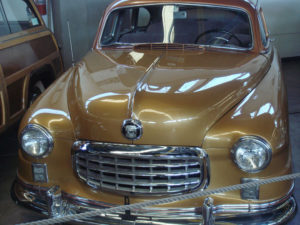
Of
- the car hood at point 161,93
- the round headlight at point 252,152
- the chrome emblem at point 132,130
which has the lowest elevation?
the round headlight at point 252,152

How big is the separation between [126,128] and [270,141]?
2.79 ft

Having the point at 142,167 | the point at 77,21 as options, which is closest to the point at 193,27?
the point at 142,167

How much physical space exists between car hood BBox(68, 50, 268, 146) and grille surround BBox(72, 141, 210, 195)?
58 mm

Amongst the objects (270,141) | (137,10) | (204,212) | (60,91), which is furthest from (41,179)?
(137,10)

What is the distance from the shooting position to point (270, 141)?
236 centimetres

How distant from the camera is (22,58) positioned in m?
4.17

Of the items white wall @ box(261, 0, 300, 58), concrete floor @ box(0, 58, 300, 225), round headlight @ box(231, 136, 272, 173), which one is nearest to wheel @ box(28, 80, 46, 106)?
concrete floor @ box(0, 58, 300, 225)

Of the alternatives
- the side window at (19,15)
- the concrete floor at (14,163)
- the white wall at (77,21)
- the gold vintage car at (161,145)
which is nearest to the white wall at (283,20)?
the concrete floor at (14,163)

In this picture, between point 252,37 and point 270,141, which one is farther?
point 252,37

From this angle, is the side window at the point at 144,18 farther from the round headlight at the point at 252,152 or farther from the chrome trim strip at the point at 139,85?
the round headlight at the point at 252,152

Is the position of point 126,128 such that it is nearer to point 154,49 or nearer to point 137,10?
point 154,49

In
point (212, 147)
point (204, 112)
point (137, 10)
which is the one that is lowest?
point (212, 147)

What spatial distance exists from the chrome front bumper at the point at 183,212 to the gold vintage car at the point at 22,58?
152 centimetres

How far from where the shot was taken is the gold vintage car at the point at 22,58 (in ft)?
12.6
